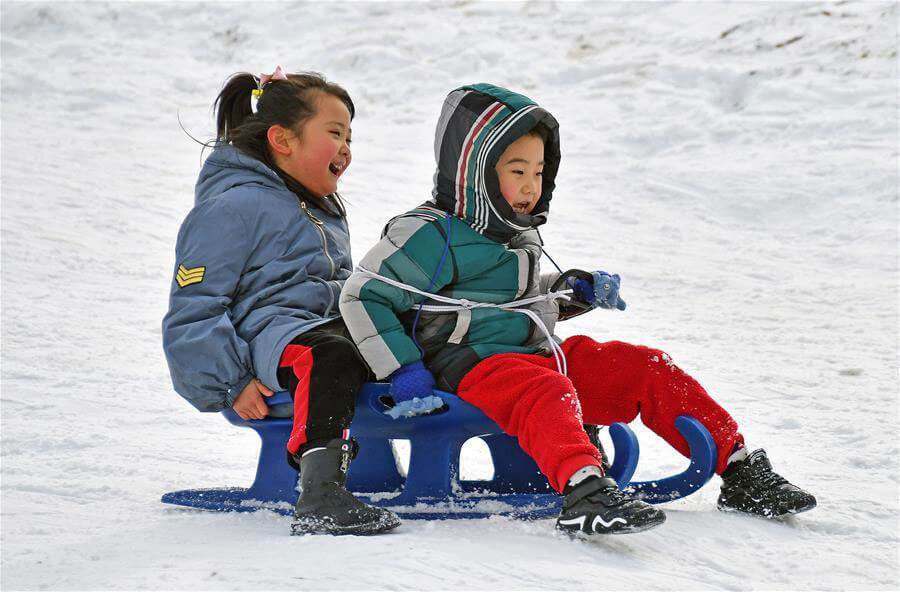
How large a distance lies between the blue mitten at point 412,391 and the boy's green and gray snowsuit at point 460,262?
0.03 meters

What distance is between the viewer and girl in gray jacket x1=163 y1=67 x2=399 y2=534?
2648 mm

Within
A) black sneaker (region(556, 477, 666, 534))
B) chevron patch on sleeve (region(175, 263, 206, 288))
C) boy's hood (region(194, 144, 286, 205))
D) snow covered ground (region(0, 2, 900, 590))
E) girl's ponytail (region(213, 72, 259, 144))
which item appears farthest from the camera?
girl's ponytail (region(213, 72, 259, 144))

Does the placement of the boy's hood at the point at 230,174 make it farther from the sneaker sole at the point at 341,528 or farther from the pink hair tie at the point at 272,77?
the sneaker sole at the point at 341,528

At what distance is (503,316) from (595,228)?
5305 mm

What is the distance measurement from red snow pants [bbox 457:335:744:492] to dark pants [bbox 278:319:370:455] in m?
0.30

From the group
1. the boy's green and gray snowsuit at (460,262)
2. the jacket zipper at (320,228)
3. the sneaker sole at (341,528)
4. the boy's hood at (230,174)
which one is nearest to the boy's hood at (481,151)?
the boy's green and gray snowsuit at (460,262)

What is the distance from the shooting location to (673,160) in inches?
377

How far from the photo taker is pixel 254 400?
2.99 metres

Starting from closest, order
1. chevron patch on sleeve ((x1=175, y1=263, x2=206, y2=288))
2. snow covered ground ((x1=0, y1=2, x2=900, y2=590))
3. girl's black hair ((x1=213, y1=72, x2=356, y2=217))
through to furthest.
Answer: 1. snow covered ground ((x1=0, y1=2, x2=900, y2=590))
2. chevron patch on sleeve ((x1=175, y1=263, x2=206, y2=288))
3. girl's black hair ((x1=213, y1=72, x2=356, y2=217))

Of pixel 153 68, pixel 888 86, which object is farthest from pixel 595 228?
pixel 153 68

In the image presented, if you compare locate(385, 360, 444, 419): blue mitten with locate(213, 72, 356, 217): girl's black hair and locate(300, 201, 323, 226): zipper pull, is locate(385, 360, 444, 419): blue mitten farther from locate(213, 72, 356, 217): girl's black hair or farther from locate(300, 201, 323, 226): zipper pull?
locate(213, 72, 356, 217): girl's black hair

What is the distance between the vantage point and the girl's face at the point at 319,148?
135 inches

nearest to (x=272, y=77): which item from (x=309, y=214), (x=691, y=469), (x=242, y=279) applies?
(x=309, y=214)

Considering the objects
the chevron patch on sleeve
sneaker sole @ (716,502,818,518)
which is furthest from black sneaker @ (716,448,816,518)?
the chevron patch on sleeve
